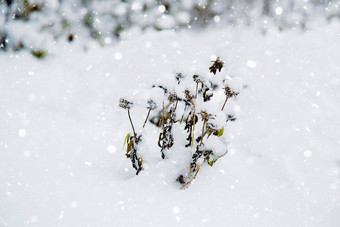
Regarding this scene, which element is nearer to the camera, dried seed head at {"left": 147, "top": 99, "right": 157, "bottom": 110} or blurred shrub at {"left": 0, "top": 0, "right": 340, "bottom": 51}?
dried seed head at {"left": 147, "top": 99, "right": 157, "bottom": 110}

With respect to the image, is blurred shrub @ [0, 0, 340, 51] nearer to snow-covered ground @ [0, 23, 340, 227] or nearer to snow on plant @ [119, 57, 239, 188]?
snow-covered ground @ [0, 23, 340, 227]

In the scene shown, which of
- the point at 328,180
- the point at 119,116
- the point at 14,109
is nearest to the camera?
the point at 328,180

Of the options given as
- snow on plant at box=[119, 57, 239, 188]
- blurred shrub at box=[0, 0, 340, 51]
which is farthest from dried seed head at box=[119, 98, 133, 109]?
blurred shrub at box=[0, 0, 340, 51]

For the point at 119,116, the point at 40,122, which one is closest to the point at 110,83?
the point at 119,116

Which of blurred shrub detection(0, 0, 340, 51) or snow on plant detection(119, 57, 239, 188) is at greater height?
blurred shrub detection(0, 0, 340, 51)

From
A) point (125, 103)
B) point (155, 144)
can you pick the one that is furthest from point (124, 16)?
point (125, 103)

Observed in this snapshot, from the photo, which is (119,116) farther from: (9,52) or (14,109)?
(9,52)

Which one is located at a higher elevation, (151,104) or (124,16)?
(124,16)

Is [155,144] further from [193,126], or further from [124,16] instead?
[124,16]
